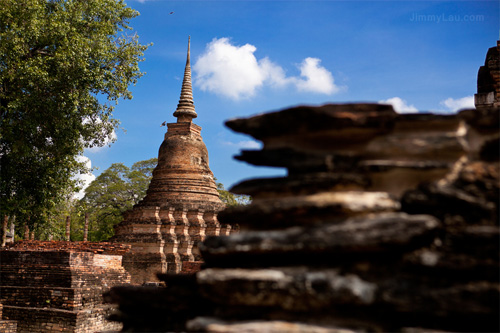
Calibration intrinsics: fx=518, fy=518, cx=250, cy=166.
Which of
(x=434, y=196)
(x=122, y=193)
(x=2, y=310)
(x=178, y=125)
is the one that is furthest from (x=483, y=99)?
(x=122, y=193)

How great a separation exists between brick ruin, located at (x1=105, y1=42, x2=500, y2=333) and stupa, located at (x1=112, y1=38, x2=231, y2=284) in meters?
21.2

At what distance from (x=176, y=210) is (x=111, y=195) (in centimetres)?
1515

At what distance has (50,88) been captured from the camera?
1633cm

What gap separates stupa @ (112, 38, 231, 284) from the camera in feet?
78.2

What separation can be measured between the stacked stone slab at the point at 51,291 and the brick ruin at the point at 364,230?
1102 cm

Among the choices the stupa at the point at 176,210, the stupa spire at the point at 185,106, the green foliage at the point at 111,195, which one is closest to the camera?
the stupa at the point at 176,210

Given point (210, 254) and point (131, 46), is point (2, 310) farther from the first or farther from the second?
point (210, 254)

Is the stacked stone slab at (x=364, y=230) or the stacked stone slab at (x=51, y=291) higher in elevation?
the stacked stone slab at (x=364, y=230)

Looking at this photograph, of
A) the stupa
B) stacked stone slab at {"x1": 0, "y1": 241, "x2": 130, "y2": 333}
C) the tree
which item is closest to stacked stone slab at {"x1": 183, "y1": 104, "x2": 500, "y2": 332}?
stacked stone slab at {"x1": 0, "y1": 241, "x2": 130, "y2": 333}

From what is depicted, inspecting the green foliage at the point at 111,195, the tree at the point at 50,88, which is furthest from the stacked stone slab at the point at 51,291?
the green foliage at the point at 111,195

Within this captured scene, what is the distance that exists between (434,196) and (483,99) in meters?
6.96

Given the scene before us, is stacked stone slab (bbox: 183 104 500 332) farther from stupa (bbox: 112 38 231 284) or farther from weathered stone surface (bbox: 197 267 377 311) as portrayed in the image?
stupa (bbox: 112 38 231 284)

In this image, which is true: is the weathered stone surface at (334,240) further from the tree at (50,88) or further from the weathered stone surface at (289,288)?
the tree at (50,88)

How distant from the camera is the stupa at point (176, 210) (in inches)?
938
